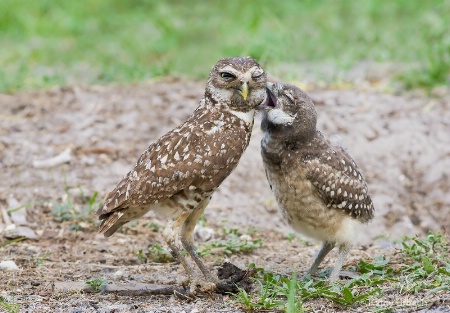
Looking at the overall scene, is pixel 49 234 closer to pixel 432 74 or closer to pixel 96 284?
pixel 96 284

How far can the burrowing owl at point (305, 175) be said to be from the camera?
6070 mm

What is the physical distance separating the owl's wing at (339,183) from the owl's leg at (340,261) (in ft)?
0.76

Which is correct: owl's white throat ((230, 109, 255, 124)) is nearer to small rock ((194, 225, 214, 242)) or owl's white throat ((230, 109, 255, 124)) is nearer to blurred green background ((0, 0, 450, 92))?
small rock ((194, 225, 214, 242))

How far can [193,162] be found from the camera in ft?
18.4

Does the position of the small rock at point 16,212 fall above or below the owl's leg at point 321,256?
below

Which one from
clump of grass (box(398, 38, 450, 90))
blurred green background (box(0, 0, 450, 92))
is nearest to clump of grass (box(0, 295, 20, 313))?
blurred green background (box(0, 0, 450, 92))

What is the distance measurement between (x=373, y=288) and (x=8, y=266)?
257cm

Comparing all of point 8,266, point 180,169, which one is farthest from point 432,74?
point 8,266

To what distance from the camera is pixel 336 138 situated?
6.75 meters

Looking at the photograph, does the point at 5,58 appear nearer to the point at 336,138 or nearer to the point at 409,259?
the point at 336,138

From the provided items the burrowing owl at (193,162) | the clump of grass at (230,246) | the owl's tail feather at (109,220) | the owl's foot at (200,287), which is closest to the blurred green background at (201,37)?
the clump of grass at (230,246)

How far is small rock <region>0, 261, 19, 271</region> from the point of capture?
250 inches

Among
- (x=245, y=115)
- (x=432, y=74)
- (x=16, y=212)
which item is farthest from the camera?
(x=432, y=74)

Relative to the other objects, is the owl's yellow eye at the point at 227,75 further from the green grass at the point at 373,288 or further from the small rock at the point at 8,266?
the small rock at the point at 8,266
